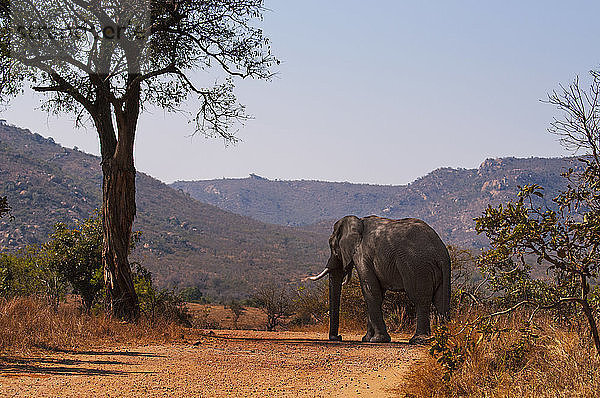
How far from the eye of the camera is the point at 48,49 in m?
14.7

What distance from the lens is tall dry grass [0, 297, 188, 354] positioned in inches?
404

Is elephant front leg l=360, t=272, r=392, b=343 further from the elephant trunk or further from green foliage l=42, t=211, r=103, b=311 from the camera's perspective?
green foliage l=42, t=211, r=103, b=311

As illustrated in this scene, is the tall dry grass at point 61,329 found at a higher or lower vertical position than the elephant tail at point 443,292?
lower

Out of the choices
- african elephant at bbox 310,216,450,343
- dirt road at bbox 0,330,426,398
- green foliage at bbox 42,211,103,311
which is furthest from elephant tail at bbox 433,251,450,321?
Result: green foliage at bbox 42,211,103,311

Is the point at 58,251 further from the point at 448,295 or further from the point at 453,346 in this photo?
the point at 453,346

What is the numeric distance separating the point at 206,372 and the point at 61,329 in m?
3.63

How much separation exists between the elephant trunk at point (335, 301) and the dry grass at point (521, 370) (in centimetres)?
710

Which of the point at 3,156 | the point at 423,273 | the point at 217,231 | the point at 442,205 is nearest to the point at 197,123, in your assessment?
the point at 423,273

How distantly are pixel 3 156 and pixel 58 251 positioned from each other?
63.4 metres

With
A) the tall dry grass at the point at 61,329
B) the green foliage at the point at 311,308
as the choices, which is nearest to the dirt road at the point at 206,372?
the tall dry grass at the point at 61,329

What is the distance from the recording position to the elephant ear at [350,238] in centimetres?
1520

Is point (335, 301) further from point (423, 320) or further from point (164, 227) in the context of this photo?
point (164, 227)

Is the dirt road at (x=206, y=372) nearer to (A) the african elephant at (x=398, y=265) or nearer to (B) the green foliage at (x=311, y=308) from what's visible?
(A) the african elephant at (x=398, y=265)

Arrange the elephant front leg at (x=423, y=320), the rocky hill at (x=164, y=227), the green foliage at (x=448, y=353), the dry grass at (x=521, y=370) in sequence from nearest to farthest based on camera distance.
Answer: the dry grass at (x=521, y=370)
the green foliage at (x=448, y=353)
the elephant front leg at (x=423, y=320)
the rocky hill at (x=164, y=227)
